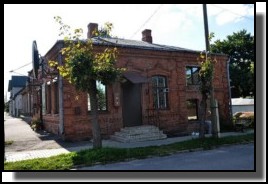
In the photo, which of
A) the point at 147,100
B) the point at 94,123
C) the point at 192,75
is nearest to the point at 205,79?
the point at 147,100

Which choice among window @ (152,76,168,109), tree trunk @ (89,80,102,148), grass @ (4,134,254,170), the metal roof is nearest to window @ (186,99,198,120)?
window @ (152,76,168,109)

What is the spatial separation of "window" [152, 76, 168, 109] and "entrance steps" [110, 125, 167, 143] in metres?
1.94

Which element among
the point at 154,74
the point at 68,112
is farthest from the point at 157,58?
the point at 68,112

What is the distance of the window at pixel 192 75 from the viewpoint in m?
19.7

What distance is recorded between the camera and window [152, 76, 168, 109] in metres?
18.0

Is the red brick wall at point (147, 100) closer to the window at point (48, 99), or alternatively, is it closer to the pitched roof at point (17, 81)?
the window at point (48, 99)

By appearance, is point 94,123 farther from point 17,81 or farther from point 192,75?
point 17,81

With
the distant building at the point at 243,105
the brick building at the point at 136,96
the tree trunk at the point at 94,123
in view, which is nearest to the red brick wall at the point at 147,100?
the brick building at the point at 136,96

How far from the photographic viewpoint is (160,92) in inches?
718

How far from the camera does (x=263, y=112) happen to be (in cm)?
830

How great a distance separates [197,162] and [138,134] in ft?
20.2

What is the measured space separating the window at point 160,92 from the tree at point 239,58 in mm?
24017

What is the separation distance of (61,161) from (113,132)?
261 inches
